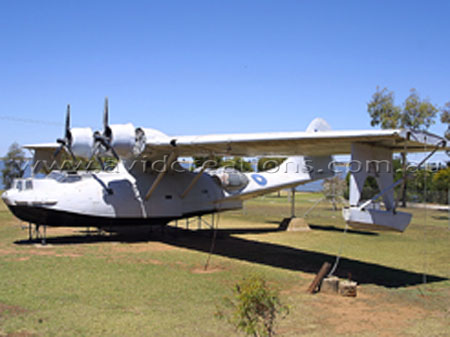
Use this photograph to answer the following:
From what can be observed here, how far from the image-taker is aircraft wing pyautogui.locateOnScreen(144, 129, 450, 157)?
33.4 feet

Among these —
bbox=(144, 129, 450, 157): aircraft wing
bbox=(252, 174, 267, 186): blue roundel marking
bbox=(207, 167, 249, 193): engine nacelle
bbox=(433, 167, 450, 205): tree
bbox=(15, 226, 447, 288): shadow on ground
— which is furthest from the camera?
bbox=(433, 167, 450, 205): tree

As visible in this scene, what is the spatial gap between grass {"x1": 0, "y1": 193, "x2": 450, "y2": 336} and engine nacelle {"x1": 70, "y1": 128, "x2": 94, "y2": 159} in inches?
134

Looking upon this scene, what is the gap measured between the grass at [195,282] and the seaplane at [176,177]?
4.24ft

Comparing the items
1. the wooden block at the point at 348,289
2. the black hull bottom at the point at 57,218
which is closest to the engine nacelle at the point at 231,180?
the black hull bottom at the point at 57,218

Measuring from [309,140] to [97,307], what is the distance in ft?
21.9

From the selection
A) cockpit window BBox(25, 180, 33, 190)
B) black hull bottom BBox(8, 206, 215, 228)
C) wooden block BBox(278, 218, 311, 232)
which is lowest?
wooden block BBox(278, 218, 311, 232)

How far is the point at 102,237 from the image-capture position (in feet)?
58.0

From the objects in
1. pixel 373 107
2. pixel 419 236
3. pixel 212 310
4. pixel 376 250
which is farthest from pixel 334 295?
pixel 373 107

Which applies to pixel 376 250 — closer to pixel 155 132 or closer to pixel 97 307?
pixel 155 132

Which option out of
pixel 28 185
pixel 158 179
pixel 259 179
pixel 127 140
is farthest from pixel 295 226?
pixel 28 185

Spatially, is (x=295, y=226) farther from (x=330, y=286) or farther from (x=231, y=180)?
(x=330, y=286)

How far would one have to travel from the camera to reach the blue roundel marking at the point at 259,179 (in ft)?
67.7

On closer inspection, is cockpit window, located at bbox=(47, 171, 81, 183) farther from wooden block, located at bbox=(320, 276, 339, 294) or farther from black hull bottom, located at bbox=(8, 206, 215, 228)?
wooden block, located at bbox=(320, 276, 339, 294)

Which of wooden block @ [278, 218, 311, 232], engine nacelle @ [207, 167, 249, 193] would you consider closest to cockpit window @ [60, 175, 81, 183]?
engine nacelle @ [207, 167, 249, 193]
